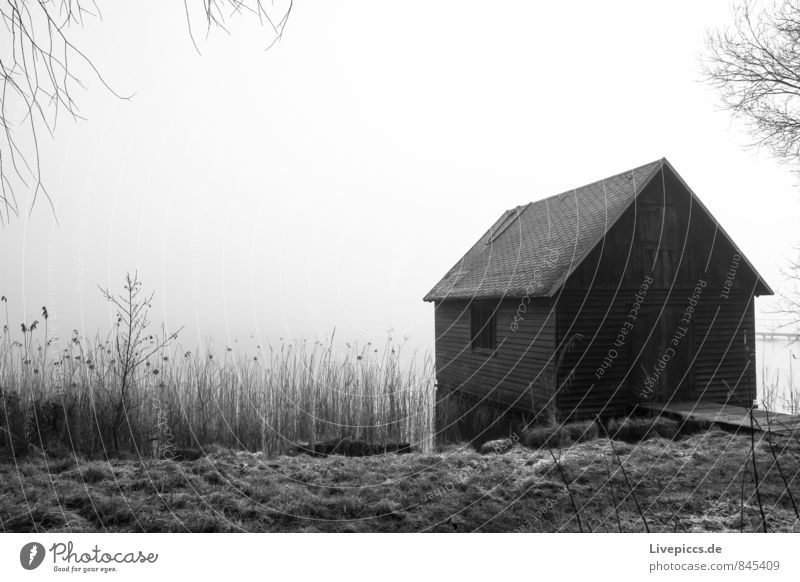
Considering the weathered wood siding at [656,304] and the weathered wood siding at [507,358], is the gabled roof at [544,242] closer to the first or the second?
the weathered wood siding at [656,304]

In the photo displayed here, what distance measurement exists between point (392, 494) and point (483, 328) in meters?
9.37

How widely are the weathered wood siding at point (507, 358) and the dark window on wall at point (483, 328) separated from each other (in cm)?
16

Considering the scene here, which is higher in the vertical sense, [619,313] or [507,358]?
[619,313]

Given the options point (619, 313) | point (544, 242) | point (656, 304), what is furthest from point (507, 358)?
point (656, 304)

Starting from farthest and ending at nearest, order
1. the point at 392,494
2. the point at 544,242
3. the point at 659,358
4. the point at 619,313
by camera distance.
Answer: the point at 544,242 → the point at 659,358 → the point at 619,313 → the point at 392,494

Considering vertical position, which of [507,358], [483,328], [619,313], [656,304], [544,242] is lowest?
[507,358]

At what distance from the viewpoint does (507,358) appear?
472 inches

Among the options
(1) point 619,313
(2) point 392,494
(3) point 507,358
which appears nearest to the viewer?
(2) point 392,494

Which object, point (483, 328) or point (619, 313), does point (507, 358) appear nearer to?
point (483, 328)

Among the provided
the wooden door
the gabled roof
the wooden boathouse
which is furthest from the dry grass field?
the wooden door

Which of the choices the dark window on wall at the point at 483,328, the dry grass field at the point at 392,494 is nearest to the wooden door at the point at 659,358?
the dark window on wall at the point at 483,328
